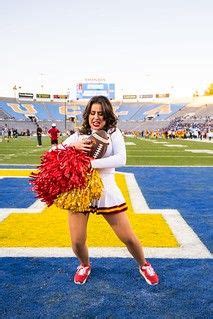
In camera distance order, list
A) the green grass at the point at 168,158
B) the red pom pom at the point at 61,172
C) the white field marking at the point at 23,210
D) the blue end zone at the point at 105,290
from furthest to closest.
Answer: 1. the green grass at the point at 168,158
2. the white field marking at the point at 23,210
3. the red pom pom at the point at 61,172
4. the blue end zone at the point at 105,290

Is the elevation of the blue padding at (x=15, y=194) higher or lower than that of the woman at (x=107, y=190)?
lower

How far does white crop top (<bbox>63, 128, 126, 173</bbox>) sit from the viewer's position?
119 inches

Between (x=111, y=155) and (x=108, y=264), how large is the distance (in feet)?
3.52

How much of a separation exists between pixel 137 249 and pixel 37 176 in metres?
1.02

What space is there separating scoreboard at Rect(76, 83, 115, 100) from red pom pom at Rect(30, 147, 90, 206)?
3329 inches

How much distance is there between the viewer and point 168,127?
220 ft

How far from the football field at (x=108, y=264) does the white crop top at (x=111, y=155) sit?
0.95m

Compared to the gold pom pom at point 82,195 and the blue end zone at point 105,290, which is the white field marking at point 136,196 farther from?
the gold pom pom at point 82,195

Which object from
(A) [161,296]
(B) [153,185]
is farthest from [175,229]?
(B) [153,185]

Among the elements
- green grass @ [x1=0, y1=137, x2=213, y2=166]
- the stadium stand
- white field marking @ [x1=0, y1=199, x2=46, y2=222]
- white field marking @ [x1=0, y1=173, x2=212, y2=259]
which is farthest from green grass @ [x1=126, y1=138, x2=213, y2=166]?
the stadium stand

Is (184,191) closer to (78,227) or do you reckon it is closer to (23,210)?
(23,210)

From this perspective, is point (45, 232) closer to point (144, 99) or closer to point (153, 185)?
point (153, 185)

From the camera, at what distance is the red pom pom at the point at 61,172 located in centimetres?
294

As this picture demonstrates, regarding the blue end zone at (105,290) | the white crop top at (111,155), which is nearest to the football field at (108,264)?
the blue end zone at (105,290)
